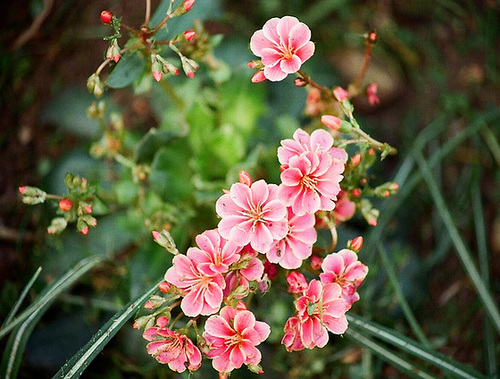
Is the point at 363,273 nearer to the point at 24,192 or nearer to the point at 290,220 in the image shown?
the point at 290,220

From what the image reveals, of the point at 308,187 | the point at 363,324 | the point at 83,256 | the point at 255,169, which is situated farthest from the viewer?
the point at 83,256

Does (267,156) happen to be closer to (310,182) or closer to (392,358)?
(310,182)

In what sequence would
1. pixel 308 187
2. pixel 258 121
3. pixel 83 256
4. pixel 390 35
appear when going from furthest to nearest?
pixel 390 35
pixel 258 121
pixel 83 256
pixel 308 187

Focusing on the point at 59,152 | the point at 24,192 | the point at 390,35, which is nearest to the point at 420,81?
the point at 390,35

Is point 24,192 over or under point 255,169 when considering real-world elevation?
over

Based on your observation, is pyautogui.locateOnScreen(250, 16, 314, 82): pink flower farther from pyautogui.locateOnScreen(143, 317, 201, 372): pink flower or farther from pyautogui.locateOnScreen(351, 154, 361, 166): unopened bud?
pyautogui.locateOnScreen(143, 317, 201, 372): pink flower

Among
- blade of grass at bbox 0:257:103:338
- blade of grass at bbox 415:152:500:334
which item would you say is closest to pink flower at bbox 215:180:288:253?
blade of grass at bbox 0:257:103:338

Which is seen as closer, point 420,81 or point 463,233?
point 463,233
